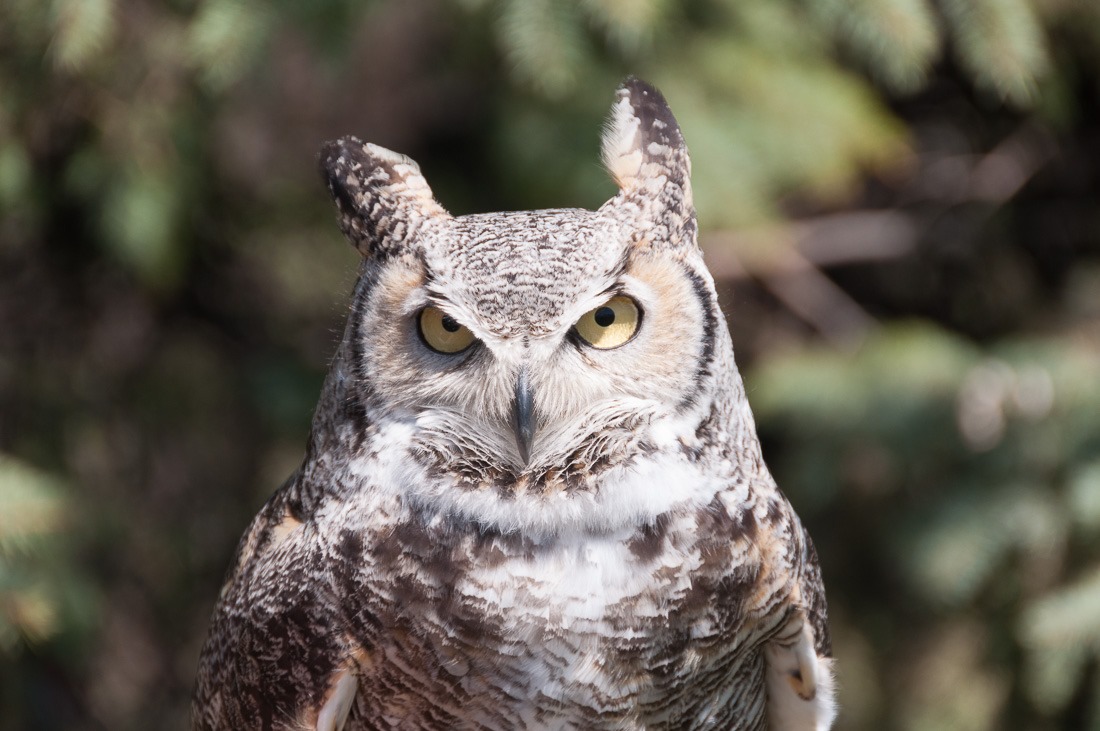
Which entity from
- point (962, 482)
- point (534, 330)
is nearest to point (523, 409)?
point (534, 330)

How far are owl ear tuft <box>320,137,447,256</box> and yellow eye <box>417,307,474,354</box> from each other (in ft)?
0.31

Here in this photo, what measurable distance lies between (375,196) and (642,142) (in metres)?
0.34

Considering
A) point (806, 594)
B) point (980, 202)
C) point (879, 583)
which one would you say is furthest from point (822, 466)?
point (806, 594)

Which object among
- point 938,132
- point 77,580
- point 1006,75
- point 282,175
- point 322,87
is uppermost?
point 938,132

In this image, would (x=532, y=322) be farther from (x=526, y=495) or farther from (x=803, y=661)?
(x=803, y=661)

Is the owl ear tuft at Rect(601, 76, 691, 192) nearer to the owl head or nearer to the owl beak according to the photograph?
the owl head

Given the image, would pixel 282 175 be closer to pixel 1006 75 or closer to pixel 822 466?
pixel 822 466

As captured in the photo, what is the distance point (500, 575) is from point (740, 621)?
0.29 m

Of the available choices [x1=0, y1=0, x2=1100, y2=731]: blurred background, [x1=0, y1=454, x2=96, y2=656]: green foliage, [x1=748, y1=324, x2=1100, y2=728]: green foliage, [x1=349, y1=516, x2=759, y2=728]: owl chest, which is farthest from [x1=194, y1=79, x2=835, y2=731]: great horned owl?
[x1=748, y1=324, x2=1100, y2=728]: green foliage

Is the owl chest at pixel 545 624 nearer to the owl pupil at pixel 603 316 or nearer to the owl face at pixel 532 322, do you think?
the owl face at pixel 532 322

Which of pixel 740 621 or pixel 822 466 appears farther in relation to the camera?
pixel 822 466

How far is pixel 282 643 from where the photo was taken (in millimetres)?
1341

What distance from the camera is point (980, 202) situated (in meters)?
3.29

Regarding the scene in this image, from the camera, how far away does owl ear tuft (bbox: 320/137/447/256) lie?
134 centimetres
